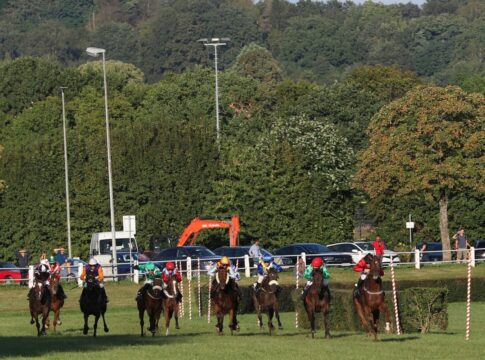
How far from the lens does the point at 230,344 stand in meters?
31.0

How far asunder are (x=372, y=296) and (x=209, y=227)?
43489mm

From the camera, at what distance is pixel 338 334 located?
35500 mm

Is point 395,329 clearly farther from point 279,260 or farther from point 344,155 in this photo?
point 344,155

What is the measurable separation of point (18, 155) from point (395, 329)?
5734cm

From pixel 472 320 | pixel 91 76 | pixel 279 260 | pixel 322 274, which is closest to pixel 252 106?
pixel 91 76

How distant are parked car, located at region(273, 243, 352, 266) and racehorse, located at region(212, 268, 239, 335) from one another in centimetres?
2380

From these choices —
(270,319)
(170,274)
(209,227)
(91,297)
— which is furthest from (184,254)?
(91,297)

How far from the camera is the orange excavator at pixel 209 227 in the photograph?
74062 mm

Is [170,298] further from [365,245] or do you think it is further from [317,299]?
[365,245]

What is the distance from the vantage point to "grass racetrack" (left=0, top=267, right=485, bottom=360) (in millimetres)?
28188

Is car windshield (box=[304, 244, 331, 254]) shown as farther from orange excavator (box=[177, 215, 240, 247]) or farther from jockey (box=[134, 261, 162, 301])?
jockey (box=[134, 261, 162, 301])

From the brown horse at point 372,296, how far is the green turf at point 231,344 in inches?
20.0

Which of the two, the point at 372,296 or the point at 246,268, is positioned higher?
the point at 372,296

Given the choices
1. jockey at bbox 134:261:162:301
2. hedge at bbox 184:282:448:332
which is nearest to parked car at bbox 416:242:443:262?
hedge at bbox 184:282:448:332
